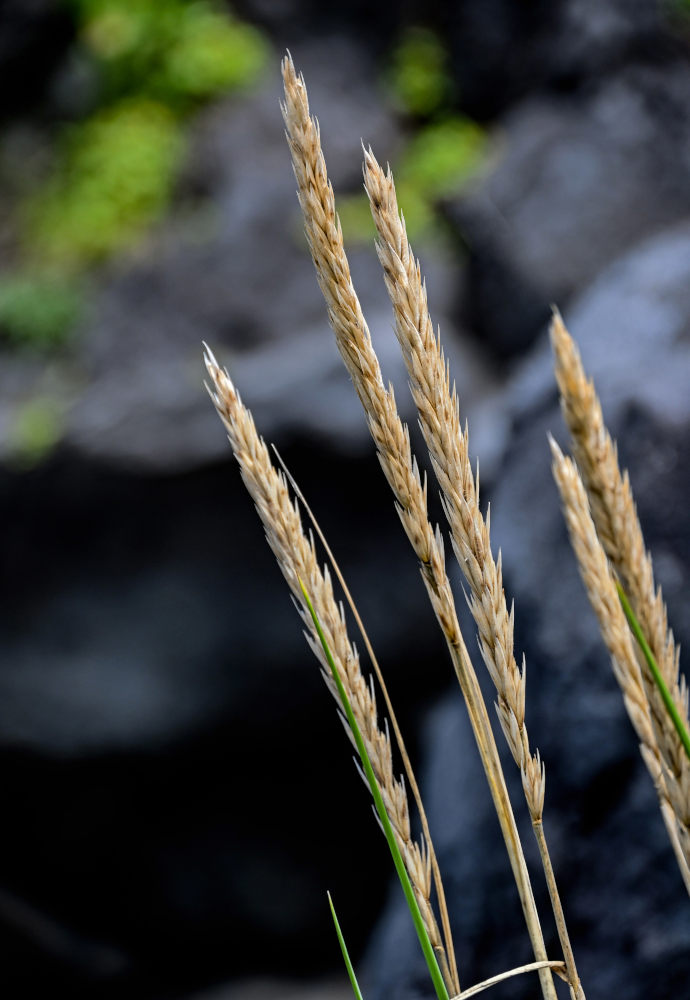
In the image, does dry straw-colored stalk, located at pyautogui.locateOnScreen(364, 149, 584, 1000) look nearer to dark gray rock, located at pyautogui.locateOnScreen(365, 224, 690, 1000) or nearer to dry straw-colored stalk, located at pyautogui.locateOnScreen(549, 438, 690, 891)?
dry straw-colored stalk, located at pyautogui.locateOnScreen(549, 438, 690, 891)

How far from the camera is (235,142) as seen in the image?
13.3 feet

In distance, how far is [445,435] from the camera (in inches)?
28.5

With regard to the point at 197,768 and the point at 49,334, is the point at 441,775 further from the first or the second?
the point at 49,334

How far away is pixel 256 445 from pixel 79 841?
310cm

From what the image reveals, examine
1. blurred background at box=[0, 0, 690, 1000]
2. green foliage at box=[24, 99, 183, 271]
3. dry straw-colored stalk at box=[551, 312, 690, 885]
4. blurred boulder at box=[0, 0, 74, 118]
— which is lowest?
dry straw-colored stalk at box=[551, 312, 690, 885]

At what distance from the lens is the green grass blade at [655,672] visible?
0.60m

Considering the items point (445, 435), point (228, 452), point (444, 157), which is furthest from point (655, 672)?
point (444, 157)

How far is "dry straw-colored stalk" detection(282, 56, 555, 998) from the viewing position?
27.6 inches

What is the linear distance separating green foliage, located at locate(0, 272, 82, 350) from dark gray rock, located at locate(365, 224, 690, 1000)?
2.60 meters

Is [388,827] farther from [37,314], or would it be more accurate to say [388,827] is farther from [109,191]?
[109,191]

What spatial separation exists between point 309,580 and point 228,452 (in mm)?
2333

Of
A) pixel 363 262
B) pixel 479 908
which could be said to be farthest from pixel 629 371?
pixel 363 262

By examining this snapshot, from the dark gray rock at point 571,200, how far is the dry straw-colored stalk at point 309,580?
9.17ft

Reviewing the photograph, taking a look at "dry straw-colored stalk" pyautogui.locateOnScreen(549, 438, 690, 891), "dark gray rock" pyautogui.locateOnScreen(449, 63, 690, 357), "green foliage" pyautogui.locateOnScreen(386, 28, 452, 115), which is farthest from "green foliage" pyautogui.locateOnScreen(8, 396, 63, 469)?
"dry straw-colored stalk" pyautogui.locateOnScreen(549, 438, 690, 891)
